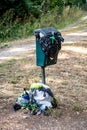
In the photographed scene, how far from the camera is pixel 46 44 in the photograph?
6367 millimetres

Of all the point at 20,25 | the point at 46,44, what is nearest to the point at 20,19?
the point at 20,25

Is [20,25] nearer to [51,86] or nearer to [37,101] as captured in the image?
[51,86]

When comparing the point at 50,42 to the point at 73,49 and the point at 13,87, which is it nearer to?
the point at 13,87

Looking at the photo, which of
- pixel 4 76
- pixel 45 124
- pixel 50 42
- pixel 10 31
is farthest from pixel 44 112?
pixel 10 31

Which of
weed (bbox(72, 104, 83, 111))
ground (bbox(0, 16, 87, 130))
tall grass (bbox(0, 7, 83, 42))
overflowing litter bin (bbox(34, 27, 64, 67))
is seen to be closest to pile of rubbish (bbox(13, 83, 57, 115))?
ground (bbox(0, 16, 87, 130))

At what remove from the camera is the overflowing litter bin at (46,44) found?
6.37 m

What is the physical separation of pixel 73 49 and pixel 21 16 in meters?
7.89

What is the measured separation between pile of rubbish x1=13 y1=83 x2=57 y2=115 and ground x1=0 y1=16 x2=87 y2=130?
3.7 inches

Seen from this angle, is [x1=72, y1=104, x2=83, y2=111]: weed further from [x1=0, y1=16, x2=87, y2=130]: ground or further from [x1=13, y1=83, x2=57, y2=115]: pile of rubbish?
[x1=13, y1=83, x2=57, y2=115]: pile of rubbish

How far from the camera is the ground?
5.93 m

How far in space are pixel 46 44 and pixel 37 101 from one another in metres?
0.83

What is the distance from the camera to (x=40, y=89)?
6.33 meters

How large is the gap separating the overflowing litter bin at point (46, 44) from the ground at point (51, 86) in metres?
0.73

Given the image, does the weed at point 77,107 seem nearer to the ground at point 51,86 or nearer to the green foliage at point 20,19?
the ground at point 51,86
